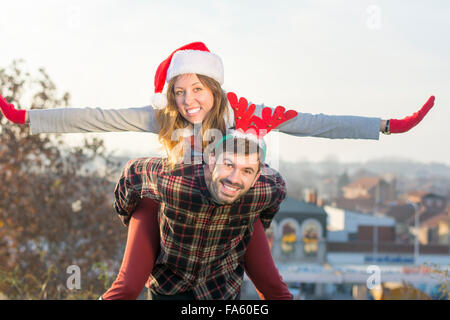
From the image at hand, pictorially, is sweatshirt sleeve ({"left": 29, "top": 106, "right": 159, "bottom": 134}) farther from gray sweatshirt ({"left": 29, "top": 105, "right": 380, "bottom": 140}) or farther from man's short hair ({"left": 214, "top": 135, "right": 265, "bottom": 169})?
man's short hair ({"left": 214, "top": 135, "right": 265, "bottom": 169})

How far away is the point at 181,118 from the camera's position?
9.46 feet

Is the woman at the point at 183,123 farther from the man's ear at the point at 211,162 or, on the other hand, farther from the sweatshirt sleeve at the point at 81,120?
the man's ear at the point at 211,162

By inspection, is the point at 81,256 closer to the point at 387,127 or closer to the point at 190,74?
the point at 190,74

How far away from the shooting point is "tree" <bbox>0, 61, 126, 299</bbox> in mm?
7109

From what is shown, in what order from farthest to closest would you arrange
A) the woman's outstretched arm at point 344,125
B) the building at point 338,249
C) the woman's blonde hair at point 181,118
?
the building at point 338,249 < the woman's outstretched arm at point 344,125 < the woman's blonde hair at point 181,118

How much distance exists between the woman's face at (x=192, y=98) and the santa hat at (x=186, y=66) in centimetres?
5

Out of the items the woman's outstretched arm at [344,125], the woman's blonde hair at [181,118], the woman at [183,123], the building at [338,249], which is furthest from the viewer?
the building at [338,249]

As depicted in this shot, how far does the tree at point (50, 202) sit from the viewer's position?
7109 mm

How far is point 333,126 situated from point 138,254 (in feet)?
4.16

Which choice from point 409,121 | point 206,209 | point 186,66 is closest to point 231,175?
point 206,209

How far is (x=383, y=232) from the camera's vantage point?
147ft

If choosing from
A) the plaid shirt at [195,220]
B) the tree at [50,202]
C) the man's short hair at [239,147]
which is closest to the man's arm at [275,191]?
the plaid shirt at [195,220]
